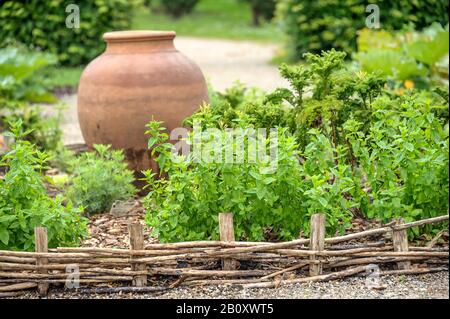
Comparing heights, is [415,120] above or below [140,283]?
above

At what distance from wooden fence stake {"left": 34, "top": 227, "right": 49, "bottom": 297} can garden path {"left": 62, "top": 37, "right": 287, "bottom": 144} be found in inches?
168

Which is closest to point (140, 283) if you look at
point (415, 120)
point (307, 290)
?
point (307, 290)

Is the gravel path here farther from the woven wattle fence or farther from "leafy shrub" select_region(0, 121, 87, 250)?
"leafy shrub" select_region(0, 121, 87, 250)

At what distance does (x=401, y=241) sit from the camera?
3703 millimetres

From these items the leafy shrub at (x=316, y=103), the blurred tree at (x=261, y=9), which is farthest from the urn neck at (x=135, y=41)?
the blurred tree at (x=261, y=9)

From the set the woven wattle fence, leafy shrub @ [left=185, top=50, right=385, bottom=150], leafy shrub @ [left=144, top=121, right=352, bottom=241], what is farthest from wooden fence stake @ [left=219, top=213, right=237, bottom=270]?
leafy shrub @ [left=185, top=50, right=385, bottom=150]

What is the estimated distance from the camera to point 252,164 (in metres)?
3.78

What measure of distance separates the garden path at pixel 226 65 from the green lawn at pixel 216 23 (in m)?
1.23

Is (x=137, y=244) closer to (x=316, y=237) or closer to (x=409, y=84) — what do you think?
(x=316, y=237)

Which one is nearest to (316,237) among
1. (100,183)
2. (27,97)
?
(100,183)

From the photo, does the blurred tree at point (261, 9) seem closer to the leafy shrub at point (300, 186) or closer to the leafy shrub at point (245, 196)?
the leafy shrub at point (300, 186)

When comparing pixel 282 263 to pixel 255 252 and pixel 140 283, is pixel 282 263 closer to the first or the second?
pixel 255 252
